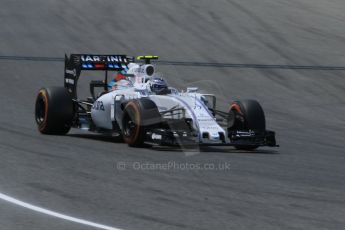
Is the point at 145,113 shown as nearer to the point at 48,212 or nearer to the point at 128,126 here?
the point at 128,126

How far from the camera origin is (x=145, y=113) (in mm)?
13180

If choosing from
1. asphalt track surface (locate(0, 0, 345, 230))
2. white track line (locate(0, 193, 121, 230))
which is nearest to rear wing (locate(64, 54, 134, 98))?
asphalt track surface (locate(0, 0, 345, 230))

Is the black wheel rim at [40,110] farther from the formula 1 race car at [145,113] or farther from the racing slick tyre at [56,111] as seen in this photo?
the racing slick tyre at [56,111]

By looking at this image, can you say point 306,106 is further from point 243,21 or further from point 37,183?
point 37,183

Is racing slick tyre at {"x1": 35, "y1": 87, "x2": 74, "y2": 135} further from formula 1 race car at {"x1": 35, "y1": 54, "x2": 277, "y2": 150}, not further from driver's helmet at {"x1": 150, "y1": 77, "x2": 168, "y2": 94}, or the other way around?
driver's helmet at {"x1": 150, "y1": 77, "x2": 168, "y2": 94}

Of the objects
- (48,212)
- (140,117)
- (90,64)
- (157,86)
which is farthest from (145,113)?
(48,212)

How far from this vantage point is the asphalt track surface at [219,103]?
28.8 ft

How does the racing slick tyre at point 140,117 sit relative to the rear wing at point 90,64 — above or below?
below

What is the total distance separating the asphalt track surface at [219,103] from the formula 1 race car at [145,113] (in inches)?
10.5

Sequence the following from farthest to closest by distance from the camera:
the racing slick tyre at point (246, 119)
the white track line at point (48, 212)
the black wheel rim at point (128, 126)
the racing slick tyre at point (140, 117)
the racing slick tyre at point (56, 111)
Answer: the racing slick tyre at point (56, 111)
the racing slick tyre at point (246, 119)
the black wheel rim at point (128, 126)
the racing slick tyre at point (140, 117)
the white track line at point (48, 212)

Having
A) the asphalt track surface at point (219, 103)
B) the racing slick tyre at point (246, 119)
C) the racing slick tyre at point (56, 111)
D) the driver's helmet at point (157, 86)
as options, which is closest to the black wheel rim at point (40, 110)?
the racing slick tyre at point (56, 111)

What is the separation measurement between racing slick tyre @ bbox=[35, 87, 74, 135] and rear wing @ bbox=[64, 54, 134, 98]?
0.78 meters

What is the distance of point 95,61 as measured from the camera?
15906 millimetres

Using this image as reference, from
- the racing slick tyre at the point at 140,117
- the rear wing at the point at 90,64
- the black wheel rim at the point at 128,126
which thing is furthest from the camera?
the rear wing at the point at 90,64
